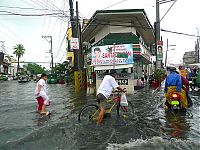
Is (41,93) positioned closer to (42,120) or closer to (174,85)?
(42,120)

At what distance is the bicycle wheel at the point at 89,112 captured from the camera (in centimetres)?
926

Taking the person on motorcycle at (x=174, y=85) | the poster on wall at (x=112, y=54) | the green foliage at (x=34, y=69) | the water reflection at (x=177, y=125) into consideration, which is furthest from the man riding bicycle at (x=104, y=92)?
the green foliage at (x=34, y=69)

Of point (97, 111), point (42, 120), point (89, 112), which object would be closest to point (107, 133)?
point (97, 111)

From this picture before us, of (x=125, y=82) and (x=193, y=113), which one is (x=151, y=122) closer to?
(x=193, y=113)

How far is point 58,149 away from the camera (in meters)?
6.25

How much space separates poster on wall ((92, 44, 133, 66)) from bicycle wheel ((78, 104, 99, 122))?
9.42 meters

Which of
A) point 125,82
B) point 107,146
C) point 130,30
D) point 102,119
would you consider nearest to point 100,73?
point 125,82

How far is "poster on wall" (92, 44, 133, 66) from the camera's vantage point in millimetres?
18422

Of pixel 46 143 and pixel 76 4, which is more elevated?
pixel 76 4

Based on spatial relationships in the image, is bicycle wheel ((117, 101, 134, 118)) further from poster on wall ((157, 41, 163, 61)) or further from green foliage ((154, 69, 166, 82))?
green foliage ((154, 69, 166, 82))

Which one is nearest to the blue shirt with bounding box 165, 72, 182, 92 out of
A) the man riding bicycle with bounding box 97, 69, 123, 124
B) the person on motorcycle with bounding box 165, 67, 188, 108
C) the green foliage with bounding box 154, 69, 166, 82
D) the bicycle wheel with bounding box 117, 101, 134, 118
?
the person on motorcycle with bounding box 165, 67, 188, 108

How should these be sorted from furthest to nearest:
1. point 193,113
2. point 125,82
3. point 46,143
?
point 125,82
point 193,113
point 46,143

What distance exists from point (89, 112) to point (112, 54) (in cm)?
966

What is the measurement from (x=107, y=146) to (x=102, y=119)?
3.08 meters
